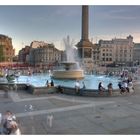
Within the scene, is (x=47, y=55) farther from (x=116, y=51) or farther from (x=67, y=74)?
(x=67, y=74)

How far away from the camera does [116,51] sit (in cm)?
12162

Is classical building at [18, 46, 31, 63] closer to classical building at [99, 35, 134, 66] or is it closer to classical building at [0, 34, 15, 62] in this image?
classical building at [0, 34, 15, 62]

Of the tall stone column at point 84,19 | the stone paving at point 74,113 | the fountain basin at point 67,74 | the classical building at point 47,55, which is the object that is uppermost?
the tall stone column at point 84,19

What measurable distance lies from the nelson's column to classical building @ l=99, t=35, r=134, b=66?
40.1 meters

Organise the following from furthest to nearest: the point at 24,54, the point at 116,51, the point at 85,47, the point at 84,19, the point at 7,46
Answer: the point at 24,54 → the point at 116,51 → the point at 7,46 → the point at 85,47 → the point at 84,19

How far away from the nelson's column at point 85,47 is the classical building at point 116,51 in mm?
40059

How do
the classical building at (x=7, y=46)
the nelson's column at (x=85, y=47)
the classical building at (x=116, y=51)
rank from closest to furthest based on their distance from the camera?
the nelson's column at (x=85, y=47) → the classical building at (x=7, y=46) → the classical building at (x=116, y=51)

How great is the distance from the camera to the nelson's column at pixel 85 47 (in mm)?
53412

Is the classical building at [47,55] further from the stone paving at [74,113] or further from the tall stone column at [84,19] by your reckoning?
the stone paving at [74,113]

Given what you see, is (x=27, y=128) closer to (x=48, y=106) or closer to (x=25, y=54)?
(x=48, y=106)

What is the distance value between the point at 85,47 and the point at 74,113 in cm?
5974

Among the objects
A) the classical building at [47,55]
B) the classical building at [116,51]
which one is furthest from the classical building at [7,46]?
the classical building at [116,51]

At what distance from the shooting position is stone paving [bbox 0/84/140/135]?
33.6 ft

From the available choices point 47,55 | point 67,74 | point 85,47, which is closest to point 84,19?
point 85,47
